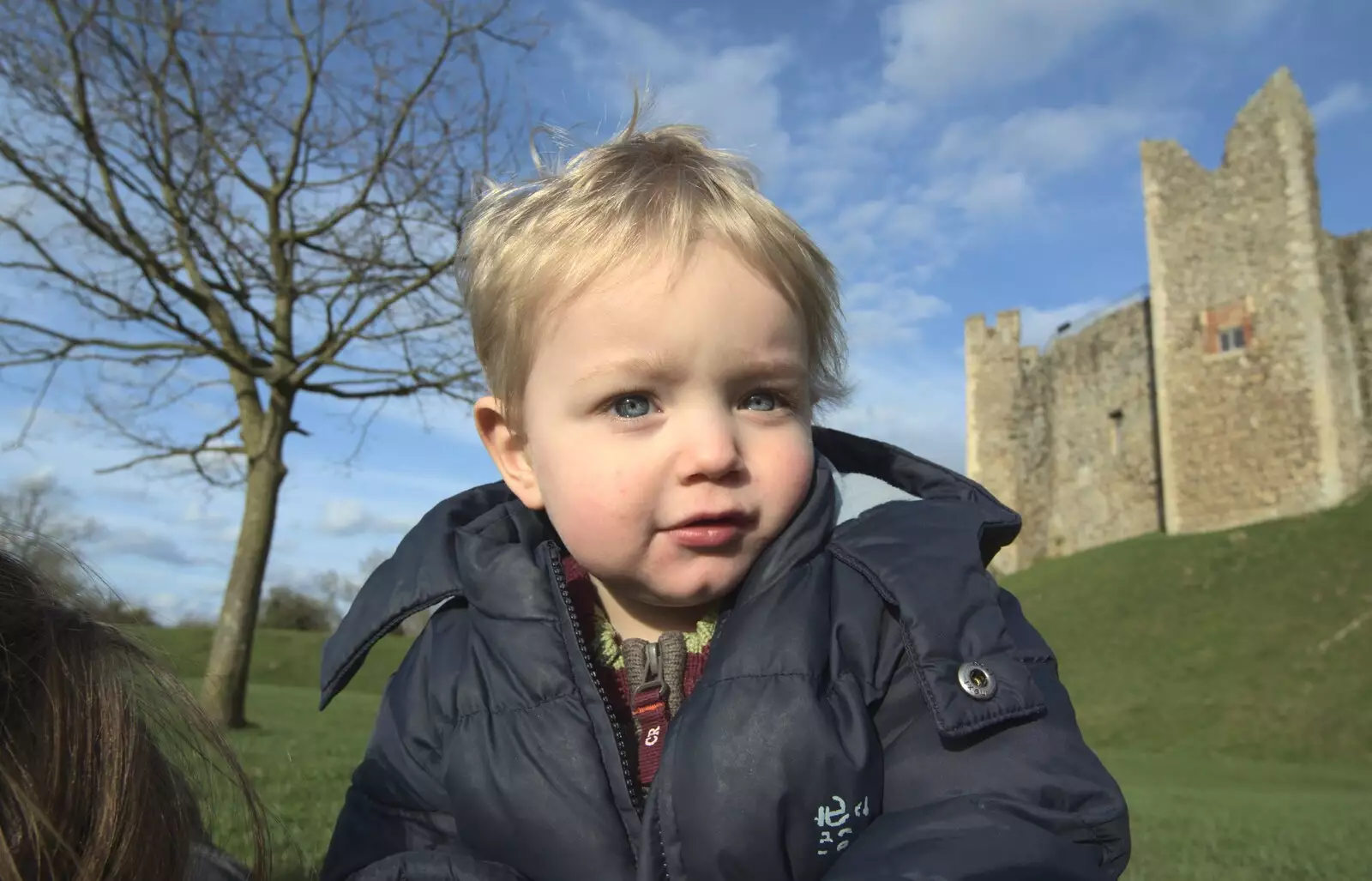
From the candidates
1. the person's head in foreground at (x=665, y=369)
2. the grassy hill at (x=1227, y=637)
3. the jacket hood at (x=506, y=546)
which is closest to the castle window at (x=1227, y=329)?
the grassy hill at (x=1227, y=637)

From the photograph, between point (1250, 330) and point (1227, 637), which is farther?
point (1250, 330)

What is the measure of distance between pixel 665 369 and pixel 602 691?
525 millimetres

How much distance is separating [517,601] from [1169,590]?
14.9 meters

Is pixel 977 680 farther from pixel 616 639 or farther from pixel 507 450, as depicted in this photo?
pixel 507 450

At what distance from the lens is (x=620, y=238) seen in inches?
66.9

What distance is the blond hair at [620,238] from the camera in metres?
1.70

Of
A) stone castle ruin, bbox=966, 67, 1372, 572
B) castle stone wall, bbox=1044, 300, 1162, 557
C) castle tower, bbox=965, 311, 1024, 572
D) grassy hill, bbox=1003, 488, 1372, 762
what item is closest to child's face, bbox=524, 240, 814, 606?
grassy hill, bbox=1003, 488, 1372, 762

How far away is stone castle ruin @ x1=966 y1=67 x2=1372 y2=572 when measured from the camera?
16.8 m

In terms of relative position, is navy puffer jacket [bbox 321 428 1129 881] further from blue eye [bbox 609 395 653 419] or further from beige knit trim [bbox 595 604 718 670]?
blue eye [bbox 609 395 653 419]

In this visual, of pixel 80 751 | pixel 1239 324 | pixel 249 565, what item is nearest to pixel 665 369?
pixel 80 751

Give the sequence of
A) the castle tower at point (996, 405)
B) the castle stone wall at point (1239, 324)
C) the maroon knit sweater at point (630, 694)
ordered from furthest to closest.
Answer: the castle tower at point (996, 405) → the castle stone wall at point (1239, 324) → the maroon knit sweater at point (630, 694)

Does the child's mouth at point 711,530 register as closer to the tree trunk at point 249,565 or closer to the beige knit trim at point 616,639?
the beige knit trim at point 616,639

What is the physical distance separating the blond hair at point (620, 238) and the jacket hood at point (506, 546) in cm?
19

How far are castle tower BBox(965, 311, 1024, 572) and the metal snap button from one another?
24430 mm
